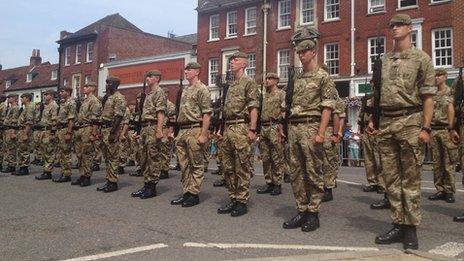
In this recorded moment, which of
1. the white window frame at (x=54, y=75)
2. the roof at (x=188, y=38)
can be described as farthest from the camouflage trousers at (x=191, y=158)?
the roof at (x=188, y=38)

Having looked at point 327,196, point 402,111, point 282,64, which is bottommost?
point 327,196

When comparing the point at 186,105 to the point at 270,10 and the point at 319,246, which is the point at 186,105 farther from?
the point at 270,10

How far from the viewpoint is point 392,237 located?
5.01 metres

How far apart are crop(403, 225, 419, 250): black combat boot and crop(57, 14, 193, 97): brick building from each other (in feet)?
129

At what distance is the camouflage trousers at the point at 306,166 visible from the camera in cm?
571

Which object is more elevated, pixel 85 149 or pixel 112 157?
pixel 85 149

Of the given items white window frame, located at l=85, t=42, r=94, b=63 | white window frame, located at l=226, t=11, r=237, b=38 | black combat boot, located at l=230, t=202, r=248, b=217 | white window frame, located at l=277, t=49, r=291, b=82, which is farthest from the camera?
white window frame, located at l=85, t=42, r=94, b=63

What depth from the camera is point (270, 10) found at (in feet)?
102

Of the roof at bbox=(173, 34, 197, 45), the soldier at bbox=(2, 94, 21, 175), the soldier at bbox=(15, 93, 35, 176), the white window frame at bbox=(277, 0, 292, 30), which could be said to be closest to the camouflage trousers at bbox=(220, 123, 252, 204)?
the soldier at bbox=(15, 93, 35, 176)

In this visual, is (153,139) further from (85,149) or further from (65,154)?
(65,154)

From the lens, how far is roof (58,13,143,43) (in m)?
44.6

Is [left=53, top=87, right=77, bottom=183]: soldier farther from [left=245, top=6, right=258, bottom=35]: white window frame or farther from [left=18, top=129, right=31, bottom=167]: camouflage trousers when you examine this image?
[left=245, top=6, right=258, bottom=35]: white window frame

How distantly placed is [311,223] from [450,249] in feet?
5.08

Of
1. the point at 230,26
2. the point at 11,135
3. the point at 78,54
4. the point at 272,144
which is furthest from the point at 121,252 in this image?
the point at 78,54
